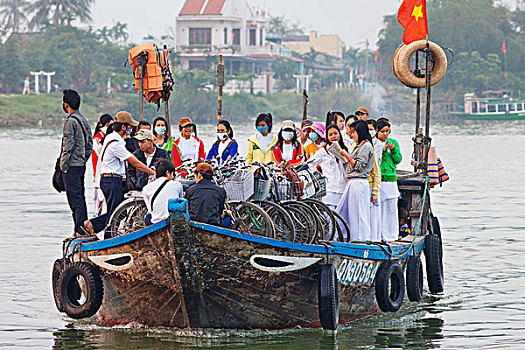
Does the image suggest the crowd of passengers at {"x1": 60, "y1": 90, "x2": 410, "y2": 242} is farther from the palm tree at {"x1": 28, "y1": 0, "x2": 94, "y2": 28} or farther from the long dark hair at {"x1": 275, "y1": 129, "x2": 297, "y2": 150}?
the palm tree at {"x1": 28, "y1": 0, "x2": 94, "y2": 28}

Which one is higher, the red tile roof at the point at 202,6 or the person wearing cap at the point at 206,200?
the red tile roof at the point at 202,6

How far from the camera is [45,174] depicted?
31281mm

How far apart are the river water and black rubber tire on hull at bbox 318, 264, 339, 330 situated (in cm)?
45

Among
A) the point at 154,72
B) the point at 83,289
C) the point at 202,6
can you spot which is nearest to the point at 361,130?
the point at 83,289

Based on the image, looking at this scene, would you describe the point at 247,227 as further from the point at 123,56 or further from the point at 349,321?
the point at 123,56

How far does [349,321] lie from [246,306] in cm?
144

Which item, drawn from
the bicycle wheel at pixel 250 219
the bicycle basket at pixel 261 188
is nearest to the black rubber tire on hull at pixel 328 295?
the bicycle wheel at pixel 250 219

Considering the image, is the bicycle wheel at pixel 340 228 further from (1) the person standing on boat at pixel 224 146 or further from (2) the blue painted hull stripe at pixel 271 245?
(1) the person standing on boat at pixel 224 146

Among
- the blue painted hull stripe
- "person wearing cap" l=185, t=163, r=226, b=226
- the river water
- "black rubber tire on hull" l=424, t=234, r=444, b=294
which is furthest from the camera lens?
"black rubber tire on hull" l=424, t=234, r=444, b=294

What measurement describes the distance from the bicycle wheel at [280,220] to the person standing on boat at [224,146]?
235 cm

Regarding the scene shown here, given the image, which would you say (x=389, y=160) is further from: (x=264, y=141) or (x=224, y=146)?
(x=224, y=146)

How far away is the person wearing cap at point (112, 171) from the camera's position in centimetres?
1026

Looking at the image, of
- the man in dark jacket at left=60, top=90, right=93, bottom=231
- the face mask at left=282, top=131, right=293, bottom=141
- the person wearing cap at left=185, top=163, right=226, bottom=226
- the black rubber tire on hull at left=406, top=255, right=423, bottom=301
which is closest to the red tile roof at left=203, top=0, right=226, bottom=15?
the face mask at left=282, top=131, right=293, bottom=141

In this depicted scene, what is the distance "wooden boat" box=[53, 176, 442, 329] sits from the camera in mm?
8898
